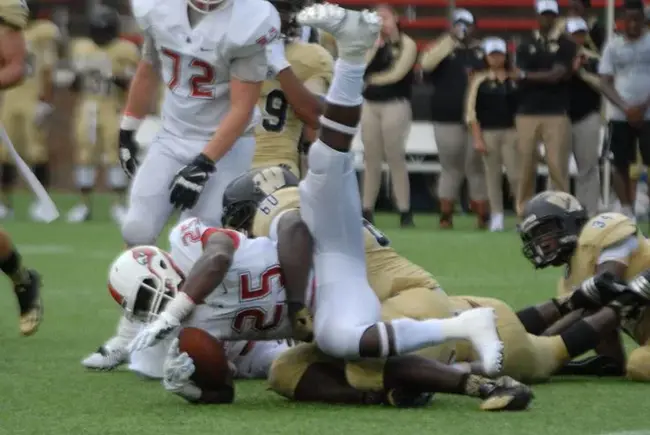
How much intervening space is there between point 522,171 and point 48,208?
666cm

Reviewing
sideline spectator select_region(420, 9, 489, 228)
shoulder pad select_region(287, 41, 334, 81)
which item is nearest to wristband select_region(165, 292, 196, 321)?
shoulder pad select_region(287, 41, 334, 81)

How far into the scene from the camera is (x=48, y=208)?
301 inches

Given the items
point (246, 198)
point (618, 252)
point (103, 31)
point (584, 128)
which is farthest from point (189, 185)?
point (103, 31)

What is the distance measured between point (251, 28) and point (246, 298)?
5.48ft

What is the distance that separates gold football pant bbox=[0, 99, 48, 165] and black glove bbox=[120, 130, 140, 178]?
908cm

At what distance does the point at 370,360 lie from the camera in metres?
5.45

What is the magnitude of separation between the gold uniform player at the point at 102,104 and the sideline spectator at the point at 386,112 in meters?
2.62

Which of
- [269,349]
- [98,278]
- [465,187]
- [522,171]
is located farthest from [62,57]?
[269,349]

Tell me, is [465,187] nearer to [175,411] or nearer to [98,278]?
[98,278]

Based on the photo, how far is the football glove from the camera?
18.0ft

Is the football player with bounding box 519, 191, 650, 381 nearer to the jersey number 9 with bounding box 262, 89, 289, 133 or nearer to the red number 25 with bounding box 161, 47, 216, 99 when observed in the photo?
the red number 25 with bounding box 161, 47, 216, 99

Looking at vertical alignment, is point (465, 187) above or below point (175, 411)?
below

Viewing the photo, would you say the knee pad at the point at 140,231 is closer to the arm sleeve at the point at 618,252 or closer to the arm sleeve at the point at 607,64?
the arm sleeve at the point at 618,252

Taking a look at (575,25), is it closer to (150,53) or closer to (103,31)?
(103,31)
